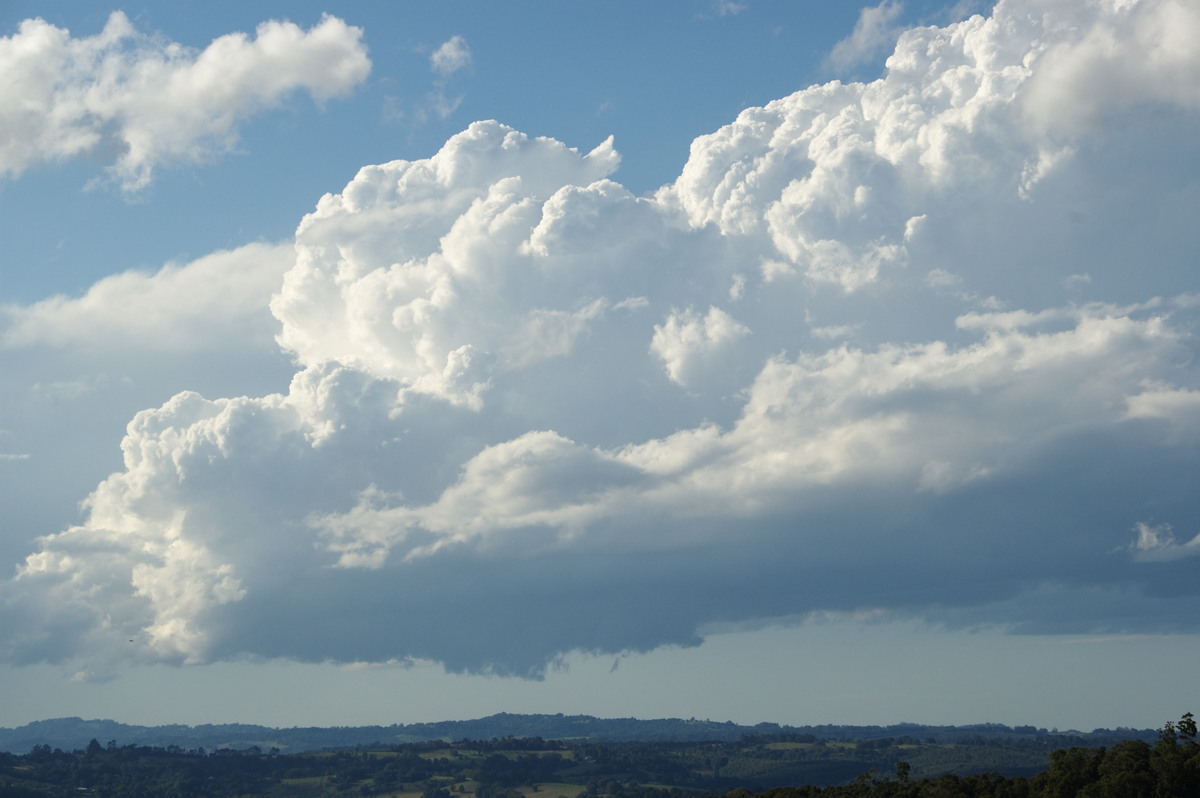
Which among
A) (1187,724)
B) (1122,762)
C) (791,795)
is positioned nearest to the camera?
(1122,762)

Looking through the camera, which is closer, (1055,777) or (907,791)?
(1055,777)

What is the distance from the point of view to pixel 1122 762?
516ft

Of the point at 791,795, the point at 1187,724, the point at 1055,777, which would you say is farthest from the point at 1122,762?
the point at 791,795

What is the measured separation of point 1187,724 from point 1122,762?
90.2ft

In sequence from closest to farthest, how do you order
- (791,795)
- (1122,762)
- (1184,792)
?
(1184,792) → (1122,762) → (791,795)

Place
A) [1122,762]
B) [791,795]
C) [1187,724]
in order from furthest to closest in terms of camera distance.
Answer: [791,795]
[1187,724]
[1122,762]

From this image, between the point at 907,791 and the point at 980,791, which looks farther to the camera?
the point at 907,791

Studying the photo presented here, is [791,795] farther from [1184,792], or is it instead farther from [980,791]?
[1184,792]

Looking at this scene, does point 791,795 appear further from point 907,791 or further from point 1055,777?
point 1055,777

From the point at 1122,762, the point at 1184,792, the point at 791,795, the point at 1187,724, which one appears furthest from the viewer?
the point at 791,795

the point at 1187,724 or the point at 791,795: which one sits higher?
the point at 1187,724

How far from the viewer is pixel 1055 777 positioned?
6481 inches

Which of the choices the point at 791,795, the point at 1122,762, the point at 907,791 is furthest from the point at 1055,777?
the point at 791,795

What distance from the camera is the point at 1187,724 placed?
581ft
